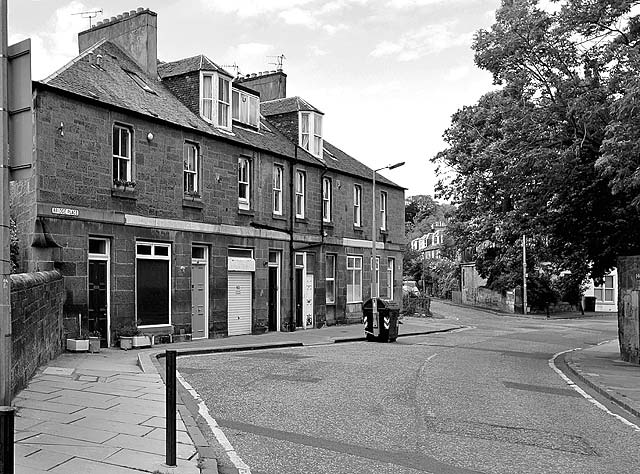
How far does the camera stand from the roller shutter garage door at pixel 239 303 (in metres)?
24.0

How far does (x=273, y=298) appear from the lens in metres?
26.7

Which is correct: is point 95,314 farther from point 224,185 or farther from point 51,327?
point 224,185

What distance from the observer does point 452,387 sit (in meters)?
13.1

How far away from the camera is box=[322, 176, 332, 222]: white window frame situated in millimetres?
30094

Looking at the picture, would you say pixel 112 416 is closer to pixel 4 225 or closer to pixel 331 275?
pixel 4 225

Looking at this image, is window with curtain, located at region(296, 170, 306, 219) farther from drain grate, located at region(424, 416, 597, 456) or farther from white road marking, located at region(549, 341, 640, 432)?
drain grate, located at region(424, 416, 597, 456)

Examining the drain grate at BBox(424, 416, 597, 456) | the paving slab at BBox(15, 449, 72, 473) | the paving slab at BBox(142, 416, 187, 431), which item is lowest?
the drain grate at BBox(424, 416, 597, 456)

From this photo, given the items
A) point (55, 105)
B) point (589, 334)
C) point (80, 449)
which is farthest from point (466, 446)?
point (589, 334)

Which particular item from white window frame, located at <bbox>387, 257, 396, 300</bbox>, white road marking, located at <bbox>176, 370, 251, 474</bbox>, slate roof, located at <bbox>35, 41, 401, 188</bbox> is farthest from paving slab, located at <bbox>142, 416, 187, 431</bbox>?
white window frame, located at <bbox>387, 257, 396, 300</bbox>

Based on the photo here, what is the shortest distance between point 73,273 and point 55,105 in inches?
166

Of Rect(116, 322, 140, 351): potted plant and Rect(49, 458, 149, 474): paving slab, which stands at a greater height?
Rect(116, 322, 140, 351): potted plant

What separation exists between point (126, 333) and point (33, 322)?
7513 millimetres

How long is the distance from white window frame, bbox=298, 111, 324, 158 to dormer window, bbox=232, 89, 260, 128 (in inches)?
121

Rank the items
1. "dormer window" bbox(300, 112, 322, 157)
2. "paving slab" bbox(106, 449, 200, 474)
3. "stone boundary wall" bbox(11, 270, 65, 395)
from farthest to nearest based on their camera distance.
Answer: "dormer window" bbox(300, 112, 322, 157)
"stone boundary wall" bbox(11, 270, 65, 395)
"paving slab" bbox(106, 449, 200, 474)
